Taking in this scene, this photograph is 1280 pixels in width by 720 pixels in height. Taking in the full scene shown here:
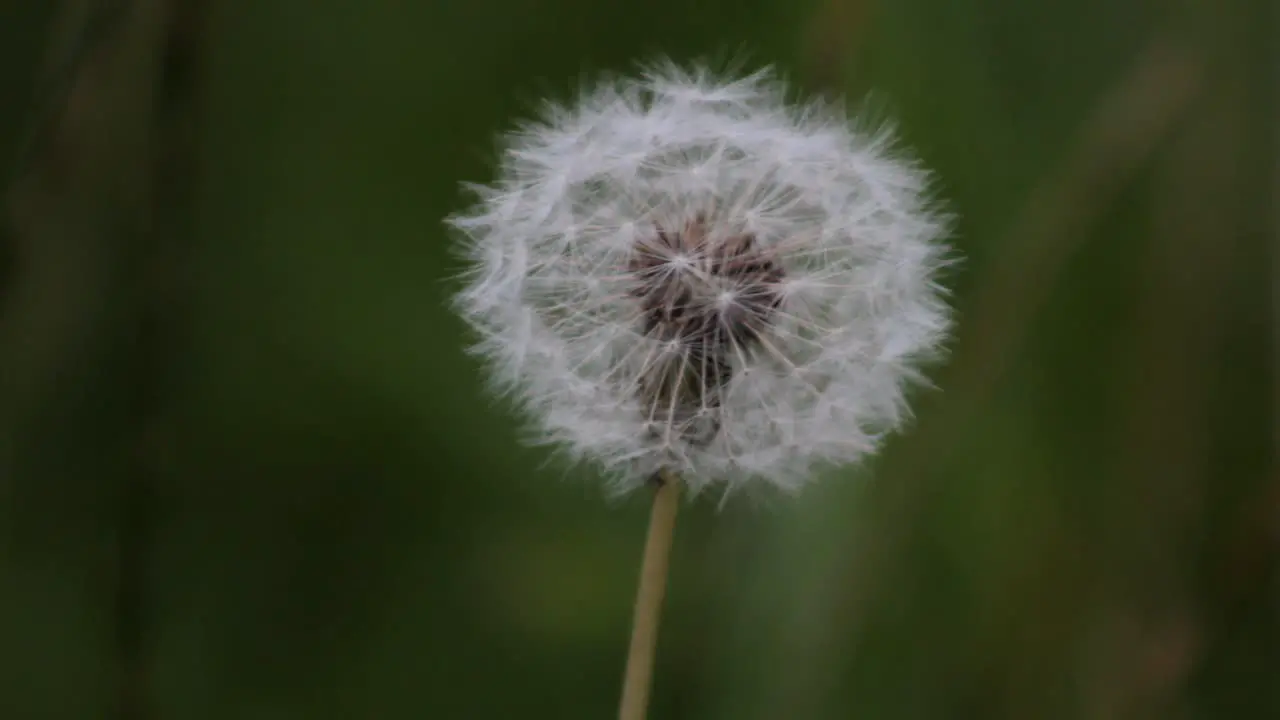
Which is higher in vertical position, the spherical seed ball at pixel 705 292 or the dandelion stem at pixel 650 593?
the spherical seed ball at pixel 705 292

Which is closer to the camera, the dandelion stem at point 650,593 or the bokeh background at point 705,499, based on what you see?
the dandelion stem at point 650,593

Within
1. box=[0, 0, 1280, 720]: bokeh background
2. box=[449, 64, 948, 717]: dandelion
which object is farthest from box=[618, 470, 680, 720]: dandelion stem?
box=[0, 0, 1280, 720]: bokeh background

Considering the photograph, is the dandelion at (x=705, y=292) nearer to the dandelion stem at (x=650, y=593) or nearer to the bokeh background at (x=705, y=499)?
the dandelion stem at (x=650, y=593)

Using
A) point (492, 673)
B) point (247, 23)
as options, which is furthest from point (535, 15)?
point (492, 673)

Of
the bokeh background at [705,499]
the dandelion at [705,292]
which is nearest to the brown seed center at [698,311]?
the dandelion at [705,292]

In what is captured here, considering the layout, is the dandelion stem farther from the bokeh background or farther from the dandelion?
the bokeh background

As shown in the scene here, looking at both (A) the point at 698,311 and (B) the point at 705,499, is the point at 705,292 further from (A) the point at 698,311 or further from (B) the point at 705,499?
(B) the point at 705,499

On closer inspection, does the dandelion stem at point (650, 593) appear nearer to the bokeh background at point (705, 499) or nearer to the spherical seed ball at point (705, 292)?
the spherical seed ball at point (705, 292)

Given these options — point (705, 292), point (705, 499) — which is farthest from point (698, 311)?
point (705, 499)
